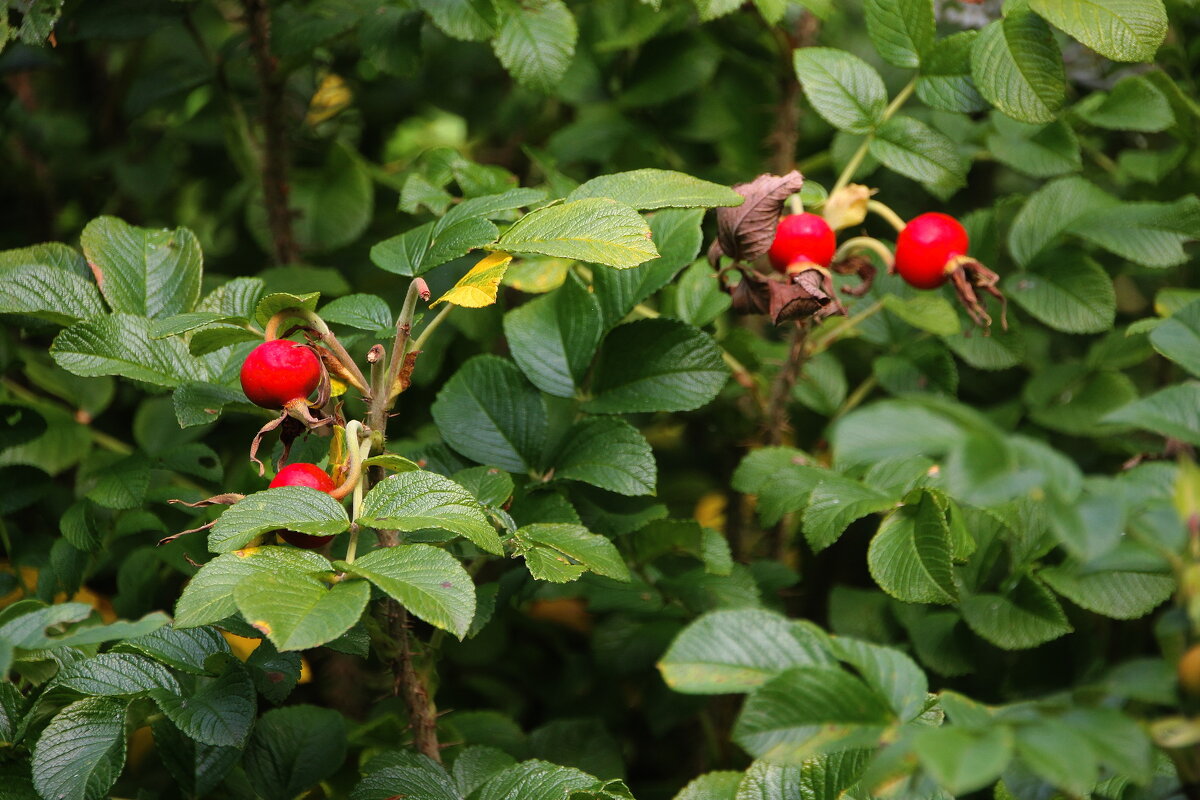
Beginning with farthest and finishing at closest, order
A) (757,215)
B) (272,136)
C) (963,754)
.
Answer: (272,136)
(757,215)
(963,754)

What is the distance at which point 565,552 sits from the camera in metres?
0.81

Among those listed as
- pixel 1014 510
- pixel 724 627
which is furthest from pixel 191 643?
pixel 1014 510

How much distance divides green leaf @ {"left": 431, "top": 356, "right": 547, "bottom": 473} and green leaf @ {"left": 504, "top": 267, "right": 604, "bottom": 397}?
0.8 inches

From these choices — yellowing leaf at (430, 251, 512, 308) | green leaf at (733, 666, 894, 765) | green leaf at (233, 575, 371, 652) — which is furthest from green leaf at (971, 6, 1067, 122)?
green leaf at (233, 575, 371, 652)

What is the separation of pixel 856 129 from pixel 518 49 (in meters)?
0.37

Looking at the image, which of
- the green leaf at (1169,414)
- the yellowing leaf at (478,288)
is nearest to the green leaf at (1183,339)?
the green leaf at (1169,414)

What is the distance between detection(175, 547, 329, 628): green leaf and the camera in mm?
648

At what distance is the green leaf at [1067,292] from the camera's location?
1162mm

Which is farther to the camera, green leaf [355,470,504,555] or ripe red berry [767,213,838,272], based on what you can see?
ripe red berry [767,213,838,272]

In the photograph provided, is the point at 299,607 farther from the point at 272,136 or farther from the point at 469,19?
the point at 272,136

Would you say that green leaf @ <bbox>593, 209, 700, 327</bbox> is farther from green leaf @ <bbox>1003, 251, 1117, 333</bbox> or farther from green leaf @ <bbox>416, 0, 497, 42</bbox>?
green leaf @ <bbox>1003, 251, 1117, 333</bbox>

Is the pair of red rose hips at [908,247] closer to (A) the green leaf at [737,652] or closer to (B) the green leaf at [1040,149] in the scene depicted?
(B) the green leaf at [1040,149]

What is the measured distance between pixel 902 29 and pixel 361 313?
64 cm

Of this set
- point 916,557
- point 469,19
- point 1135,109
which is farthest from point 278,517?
point 1135,109
